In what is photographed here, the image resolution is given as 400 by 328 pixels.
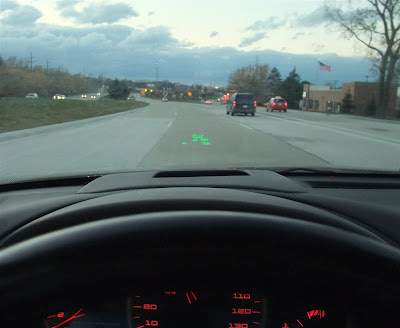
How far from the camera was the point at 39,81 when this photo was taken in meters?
59.2

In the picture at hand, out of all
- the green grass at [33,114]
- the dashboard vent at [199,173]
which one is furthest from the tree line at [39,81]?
the dashboard vent at [199,173]

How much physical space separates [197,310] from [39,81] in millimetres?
62092

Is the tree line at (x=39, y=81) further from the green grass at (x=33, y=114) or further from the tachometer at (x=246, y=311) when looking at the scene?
the tachometer at (x=246, y=311)

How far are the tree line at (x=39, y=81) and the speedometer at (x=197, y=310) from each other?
162 feet

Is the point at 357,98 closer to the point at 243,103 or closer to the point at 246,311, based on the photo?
the point at 243,103

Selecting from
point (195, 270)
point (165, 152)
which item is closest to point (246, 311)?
point (195, 270)

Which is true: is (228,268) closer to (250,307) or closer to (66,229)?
(250,307)

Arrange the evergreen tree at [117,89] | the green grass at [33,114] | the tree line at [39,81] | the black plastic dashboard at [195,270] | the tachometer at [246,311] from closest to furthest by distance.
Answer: the black plastic dashboard at [195,270], the tachometer at [246,311], the green grass at [33,114], the tree line at [39,81], the evergreen tree at [117,89]

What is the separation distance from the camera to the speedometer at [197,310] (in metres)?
2.01

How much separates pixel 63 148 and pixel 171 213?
44.1 feet

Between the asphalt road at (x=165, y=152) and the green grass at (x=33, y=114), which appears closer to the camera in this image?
the asphalt road at (x=165, y=152)

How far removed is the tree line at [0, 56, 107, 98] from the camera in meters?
48.9

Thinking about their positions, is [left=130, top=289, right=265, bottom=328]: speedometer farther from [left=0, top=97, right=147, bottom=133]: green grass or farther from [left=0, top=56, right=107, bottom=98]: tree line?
[left=0, top=56, right=107, bottom=98]: tree line

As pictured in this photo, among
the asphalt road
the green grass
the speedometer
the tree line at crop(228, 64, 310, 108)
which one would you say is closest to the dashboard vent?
A: the speedometer
